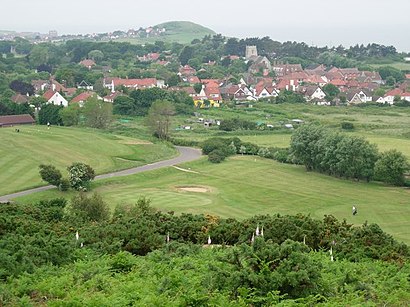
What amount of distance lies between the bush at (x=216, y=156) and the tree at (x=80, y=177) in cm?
1132

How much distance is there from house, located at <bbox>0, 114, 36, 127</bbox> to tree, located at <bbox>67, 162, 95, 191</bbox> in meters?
21.7

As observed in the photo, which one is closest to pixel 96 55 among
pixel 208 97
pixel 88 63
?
pixel 88 63

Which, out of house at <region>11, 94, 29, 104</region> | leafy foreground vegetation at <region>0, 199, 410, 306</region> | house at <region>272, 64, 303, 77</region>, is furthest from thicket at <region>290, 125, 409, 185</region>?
house at <region>272, 64, 303, 77</region>

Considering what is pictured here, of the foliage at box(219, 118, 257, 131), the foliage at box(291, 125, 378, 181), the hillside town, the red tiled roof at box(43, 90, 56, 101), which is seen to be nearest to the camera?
the foliage at box(291, 125, 378, 181)

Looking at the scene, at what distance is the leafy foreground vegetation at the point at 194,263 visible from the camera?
13.4m

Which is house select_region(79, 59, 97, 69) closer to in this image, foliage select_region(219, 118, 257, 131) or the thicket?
foliage select_region(219, 118, 257, 131)

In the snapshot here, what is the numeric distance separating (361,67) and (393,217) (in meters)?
88.9

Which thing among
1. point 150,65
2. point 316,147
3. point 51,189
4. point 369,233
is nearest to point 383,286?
point 369,233

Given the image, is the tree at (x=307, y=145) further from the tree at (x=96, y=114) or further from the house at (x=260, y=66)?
the house at (x=260, y=66)

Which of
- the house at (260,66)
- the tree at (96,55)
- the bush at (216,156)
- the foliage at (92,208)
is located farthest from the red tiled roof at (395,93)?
the foliage at (92,208)

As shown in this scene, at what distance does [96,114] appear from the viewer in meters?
59.2

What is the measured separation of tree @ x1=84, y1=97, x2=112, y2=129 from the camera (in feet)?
194

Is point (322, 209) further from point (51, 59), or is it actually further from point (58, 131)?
point (51, 59)

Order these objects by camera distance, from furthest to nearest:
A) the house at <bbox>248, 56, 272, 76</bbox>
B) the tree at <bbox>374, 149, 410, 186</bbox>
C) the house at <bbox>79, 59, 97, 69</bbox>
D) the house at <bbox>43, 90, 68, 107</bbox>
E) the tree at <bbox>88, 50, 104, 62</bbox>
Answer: the tree at <bbox>88, 50, 104, 62</bbox> < the house at <bbox>248, 56, 272, 76</bbox> < the house at <bbox>79, 59, 97, 69</bbox> < the house at <bbox>43, 90, 68, 107</bbox> < the tree at <bbox>374, 149, 410, 186</bbox>
